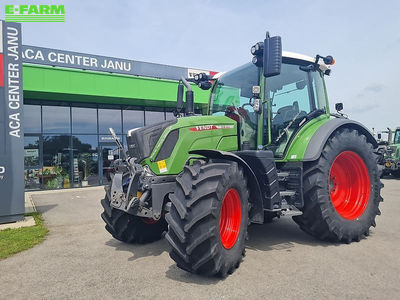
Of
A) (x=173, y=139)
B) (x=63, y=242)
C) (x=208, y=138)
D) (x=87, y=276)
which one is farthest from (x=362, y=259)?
(x=63, y=242)

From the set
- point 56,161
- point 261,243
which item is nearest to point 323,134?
point 261,243

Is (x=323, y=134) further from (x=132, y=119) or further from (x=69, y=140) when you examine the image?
(x=69, y=140)

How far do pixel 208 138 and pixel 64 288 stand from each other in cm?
248

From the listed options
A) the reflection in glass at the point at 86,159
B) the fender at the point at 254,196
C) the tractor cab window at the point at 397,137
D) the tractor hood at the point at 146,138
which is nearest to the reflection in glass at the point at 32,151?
the reflection in glass at the point at 86,159

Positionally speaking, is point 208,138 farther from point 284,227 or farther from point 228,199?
point 284,227

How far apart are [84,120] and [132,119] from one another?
2.52m

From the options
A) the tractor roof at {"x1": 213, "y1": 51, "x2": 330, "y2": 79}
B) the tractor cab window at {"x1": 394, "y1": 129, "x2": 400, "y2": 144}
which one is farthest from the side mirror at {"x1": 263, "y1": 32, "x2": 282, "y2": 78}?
the tractor cab window at {"x1": 394, "y1": 129, "x2": 400, "y2": 144}

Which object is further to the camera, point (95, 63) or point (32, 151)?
point (95, 63)

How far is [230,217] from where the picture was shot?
3.72 meters

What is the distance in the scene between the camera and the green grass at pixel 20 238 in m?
4.76

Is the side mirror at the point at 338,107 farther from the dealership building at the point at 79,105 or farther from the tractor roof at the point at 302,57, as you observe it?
the dealership building at the point at 79,105

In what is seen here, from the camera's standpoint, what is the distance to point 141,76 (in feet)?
52.1

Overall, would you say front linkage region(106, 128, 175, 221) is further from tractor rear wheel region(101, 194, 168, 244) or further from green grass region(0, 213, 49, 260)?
green grass region(0, 213, 49, 260)

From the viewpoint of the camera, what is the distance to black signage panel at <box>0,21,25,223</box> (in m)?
7.10
